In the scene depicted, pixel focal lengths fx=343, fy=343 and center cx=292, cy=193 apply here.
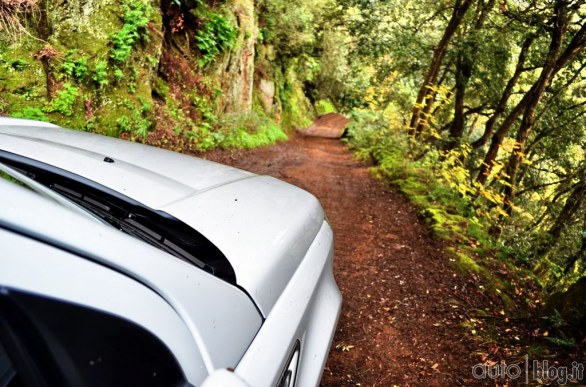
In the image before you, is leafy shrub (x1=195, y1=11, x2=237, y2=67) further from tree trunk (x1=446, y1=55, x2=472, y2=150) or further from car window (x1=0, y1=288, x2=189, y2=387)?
car window (x1=0, y1=288, x2=189, y2=387)

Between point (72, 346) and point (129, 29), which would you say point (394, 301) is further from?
point (129, 29)

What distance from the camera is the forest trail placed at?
9.46ft

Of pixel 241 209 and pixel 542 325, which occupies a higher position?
pixel 241 209

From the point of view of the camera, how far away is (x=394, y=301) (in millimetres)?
3869

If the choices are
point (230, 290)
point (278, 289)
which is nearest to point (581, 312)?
point (278, 289)

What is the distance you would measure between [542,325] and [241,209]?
321 centimetres

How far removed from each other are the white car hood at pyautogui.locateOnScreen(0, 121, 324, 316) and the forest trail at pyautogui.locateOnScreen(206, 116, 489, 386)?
5.10 ft

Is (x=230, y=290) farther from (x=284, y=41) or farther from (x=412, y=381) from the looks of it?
(x=284, y=41)

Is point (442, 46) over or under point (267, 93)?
over

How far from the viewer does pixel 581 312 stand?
117 inches

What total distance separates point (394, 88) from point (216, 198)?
51.1 ft

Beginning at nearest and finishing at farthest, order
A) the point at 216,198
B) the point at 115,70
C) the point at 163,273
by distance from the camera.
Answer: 1. the point at 163,273
2. the point at 216,198
3. the point at 115,70

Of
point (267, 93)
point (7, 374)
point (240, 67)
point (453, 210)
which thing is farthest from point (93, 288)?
Result: point (267, 93)
